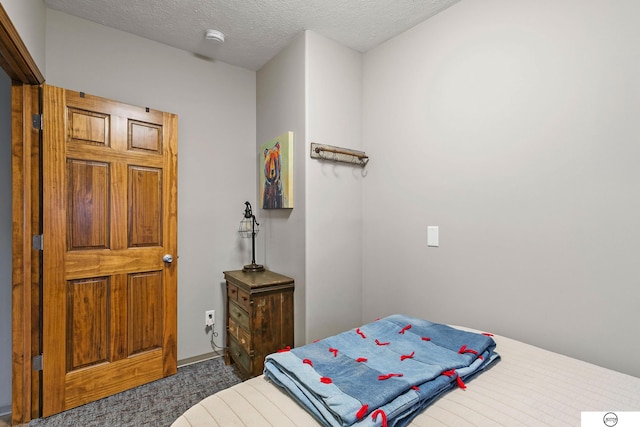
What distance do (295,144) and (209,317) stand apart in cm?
174

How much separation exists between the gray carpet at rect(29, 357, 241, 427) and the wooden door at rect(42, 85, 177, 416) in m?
0.07

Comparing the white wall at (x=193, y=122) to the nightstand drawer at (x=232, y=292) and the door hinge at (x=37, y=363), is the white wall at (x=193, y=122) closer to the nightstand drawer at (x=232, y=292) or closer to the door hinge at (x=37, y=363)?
the nightstand drawer at (x=232, y=292)

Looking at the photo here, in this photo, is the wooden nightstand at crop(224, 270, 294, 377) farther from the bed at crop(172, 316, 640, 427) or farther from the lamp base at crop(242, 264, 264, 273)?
the bed at crop(172, 316, 640, 427)

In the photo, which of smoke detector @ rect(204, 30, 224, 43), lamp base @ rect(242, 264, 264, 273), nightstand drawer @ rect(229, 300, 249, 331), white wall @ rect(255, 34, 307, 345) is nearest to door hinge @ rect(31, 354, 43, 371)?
nightstand drawer @ rect(229, 300, 249, 331)

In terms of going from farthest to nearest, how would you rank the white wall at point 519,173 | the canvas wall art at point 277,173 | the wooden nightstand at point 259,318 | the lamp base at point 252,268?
the lamp base at point 252,268 < the canvas wall art at point 277,173 < the wooden nightstand at point 259,318 < the white wall at point 519,173

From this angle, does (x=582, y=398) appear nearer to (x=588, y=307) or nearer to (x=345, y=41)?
(x=588, y=307)

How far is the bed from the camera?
0.92m

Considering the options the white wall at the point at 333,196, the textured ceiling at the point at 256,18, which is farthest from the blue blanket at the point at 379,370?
the textured ceiling at the point at 256,18

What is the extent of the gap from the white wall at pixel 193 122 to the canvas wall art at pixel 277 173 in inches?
11.6

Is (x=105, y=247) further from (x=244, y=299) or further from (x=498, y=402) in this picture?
(x=498, y=402)

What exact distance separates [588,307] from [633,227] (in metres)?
0.40

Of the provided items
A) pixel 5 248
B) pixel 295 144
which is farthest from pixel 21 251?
pixel 295 144

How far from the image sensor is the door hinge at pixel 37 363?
1.90 m

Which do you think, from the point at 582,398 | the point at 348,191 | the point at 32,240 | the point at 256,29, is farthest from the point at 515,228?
the point at 32,240
